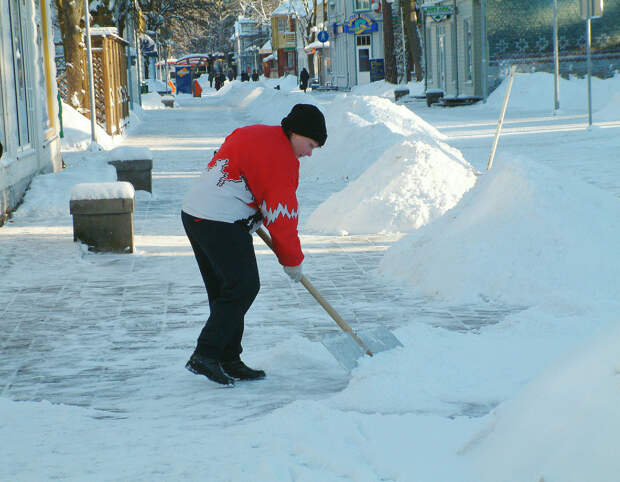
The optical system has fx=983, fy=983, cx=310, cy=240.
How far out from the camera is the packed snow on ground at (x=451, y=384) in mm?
3295

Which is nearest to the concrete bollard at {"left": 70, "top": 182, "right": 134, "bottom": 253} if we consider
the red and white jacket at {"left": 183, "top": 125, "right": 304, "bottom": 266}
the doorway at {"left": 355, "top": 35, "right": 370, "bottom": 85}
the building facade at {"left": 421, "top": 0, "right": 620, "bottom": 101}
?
the red and white jacket at {"left": 183, "top": 125, "right": 304, "bottom": 266}

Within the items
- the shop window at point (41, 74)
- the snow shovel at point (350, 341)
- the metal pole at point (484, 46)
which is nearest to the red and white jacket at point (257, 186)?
the snow shovel at point (350, 341)

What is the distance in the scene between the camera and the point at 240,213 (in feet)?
15.9

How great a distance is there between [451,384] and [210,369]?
1221 millimetres

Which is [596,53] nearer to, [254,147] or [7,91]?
[7,91]

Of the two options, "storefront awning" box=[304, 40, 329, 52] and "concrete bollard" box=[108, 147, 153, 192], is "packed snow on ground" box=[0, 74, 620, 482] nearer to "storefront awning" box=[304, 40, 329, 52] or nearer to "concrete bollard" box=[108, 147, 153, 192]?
"concrete bollard" box=[108, 147, 153, 192]

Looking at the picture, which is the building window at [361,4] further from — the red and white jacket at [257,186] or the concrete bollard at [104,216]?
the red and white jacket at [257,186]

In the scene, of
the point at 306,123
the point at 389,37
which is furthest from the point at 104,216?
the point at 389,37

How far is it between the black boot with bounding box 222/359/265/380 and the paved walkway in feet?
0.27

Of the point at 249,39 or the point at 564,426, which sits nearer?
the point at 564,426

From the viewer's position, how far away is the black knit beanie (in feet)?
15.4

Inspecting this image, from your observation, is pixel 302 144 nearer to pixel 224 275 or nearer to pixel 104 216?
pixel 224 275

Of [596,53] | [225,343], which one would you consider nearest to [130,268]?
[225,343]

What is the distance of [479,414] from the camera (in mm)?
4508
